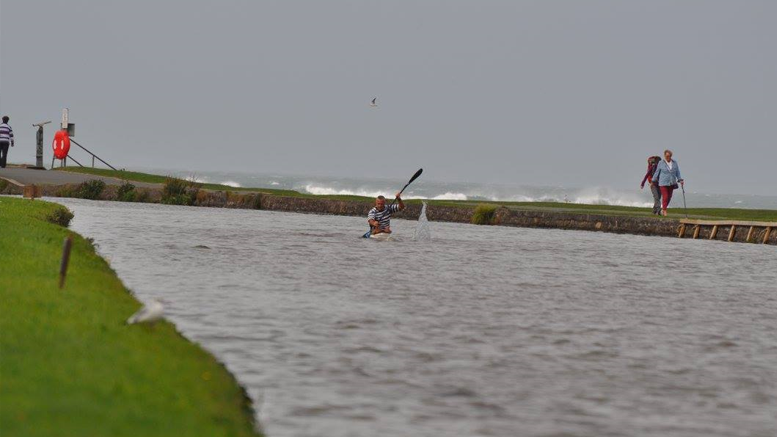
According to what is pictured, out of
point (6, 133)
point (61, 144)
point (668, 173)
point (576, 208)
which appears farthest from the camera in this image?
point (61, 144)

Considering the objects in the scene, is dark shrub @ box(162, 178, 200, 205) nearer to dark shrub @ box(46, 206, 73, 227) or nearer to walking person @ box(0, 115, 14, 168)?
walking person @ box(0, 115, 14, 168)

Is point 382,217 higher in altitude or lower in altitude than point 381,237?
higher

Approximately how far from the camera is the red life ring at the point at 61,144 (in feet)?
216

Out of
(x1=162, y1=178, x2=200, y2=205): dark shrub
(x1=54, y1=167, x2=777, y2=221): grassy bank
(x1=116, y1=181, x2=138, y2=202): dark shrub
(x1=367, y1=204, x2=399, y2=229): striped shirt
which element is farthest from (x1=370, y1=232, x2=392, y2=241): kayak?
(x1=116, y1=181, x2=138, y2=202): dark shrub

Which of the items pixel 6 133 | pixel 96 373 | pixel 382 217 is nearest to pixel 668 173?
pixel 382 217

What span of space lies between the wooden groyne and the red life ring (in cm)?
3641

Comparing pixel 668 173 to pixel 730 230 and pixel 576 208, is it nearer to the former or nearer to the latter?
pixel 730 230

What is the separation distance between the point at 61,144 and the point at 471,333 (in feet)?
178

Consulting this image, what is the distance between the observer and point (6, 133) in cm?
5147

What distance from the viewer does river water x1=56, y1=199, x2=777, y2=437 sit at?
35.7 feet

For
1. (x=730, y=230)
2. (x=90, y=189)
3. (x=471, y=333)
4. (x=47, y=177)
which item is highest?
(x=47, y=177)

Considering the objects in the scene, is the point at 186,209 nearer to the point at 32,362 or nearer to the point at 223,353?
the point at 223,353

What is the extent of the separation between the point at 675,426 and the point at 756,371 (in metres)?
3.72

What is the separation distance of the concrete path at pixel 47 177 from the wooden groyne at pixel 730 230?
86.3 ft
